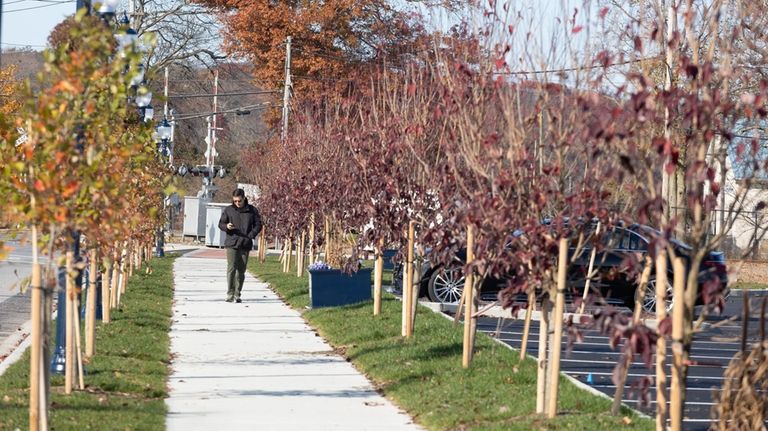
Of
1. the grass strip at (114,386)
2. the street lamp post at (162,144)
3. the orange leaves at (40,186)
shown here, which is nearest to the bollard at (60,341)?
the grass strip at (114,386)

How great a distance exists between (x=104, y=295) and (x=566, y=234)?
8157mm

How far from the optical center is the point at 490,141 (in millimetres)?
10266

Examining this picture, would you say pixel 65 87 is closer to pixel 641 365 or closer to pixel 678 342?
pixel 678 342

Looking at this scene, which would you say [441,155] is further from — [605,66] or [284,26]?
[284,26]

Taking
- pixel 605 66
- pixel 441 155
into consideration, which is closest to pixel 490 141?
pixel 605 66

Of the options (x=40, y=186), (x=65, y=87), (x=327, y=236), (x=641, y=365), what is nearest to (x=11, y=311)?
(x=327, y=236)

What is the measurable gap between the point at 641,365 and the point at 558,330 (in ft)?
15.6

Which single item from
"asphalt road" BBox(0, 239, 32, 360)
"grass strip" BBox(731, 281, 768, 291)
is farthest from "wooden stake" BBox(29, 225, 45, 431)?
"grass strip" BBox(731, 281, 768, 291)

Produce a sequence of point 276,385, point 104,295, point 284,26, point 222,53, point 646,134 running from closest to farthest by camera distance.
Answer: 1. point 646,134
2. point 276,385
3. point 104,295
4. point 284,26
5. point 222,53

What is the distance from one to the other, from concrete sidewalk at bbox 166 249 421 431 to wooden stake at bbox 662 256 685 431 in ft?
10.9

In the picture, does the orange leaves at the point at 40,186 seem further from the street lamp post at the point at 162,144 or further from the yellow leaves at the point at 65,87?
the street lamp post at the point at 162,144

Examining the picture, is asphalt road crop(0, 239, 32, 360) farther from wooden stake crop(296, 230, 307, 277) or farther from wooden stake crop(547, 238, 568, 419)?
wooden stake crop(296, 230, 307, 277)

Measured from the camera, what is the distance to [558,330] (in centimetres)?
1001

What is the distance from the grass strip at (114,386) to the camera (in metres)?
9.69
